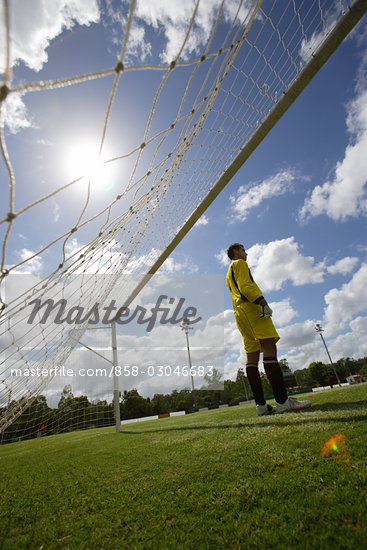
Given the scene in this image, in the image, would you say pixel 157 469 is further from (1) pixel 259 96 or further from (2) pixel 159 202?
(1) pixel 259 96

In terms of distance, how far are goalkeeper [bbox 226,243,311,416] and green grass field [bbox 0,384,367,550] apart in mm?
1077

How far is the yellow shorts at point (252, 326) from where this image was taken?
3.22 metres

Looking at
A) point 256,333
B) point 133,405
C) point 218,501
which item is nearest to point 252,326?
point 256,333

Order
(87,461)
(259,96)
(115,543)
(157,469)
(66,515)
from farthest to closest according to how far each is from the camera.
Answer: (259,96) < (87,461) < (157,469) < (66,515) < (115,543)

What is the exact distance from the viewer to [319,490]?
3.46 ft

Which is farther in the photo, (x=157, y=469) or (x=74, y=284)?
(x=74, y=284)

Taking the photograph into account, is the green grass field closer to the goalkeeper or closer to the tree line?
the goalkeeper

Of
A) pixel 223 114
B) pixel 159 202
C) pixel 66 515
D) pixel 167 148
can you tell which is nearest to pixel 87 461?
pixel 66 515

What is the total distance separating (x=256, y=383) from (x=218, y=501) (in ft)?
8.11

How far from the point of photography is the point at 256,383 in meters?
3.47

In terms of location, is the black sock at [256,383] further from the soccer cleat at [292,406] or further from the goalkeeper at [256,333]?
the soccer cleat at [292,406]

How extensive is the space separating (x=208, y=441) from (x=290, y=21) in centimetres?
452

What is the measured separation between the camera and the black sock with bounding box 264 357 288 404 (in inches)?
122

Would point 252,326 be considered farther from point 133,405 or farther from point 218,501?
point 133,405
